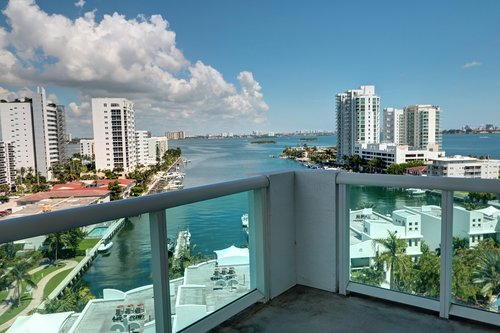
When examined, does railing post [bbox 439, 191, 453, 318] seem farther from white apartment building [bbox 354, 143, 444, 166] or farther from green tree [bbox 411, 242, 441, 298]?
white apartment building [bbox 354, 143, 444, 166]

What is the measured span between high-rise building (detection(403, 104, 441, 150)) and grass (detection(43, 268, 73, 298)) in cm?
2952

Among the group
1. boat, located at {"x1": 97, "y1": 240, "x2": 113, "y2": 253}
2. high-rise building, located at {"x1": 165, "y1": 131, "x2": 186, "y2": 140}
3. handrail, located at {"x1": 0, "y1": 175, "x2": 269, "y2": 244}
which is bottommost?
boat, located at {"x1": 97, "y1": 240, "x2": 113, "y2": 253}

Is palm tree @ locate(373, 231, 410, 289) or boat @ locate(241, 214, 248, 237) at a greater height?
boat @ locate(241, 214, 248, 237)

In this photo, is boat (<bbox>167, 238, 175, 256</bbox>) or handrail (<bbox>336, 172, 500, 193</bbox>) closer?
boat (<bbox>167, 238, 175, 256</bbox>)

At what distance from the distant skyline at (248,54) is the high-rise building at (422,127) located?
2513cm

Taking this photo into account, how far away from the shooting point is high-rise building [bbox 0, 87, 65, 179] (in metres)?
47.9

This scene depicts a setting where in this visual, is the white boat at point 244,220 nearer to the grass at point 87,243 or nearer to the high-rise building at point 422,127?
the grass at point 87,243

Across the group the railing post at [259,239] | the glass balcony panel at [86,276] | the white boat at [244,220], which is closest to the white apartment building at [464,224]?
the railing post at [259,239]

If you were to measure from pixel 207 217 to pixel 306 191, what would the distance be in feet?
3.46

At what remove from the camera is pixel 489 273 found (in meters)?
2.26

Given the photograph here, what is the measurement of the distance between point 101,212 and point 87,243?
0.15 m

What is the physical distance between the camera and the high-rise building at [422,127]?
2920 cm

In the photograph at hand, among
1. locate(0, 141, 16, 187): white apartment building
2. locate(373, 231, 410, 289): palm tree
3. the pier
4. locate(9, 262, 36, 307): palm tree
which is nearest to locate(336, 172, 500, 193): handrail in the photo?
locate(373, 231, 410, 289): palm tree

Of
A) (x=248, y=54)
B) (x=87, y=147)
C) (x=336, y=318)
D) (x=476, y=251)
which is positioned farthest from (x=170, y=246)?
(x=248, y=54)
